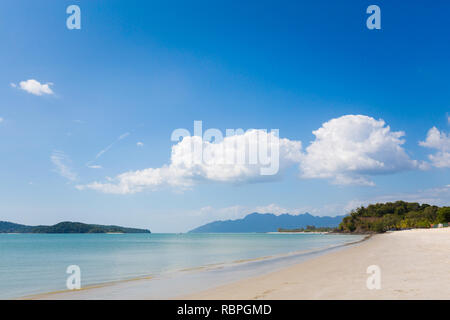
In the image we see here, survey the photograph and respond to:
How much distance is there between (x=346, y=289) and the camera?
12078mm

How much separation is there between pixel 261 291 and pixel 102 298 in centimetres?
659

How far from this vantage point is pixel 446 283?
1193 centimetres
